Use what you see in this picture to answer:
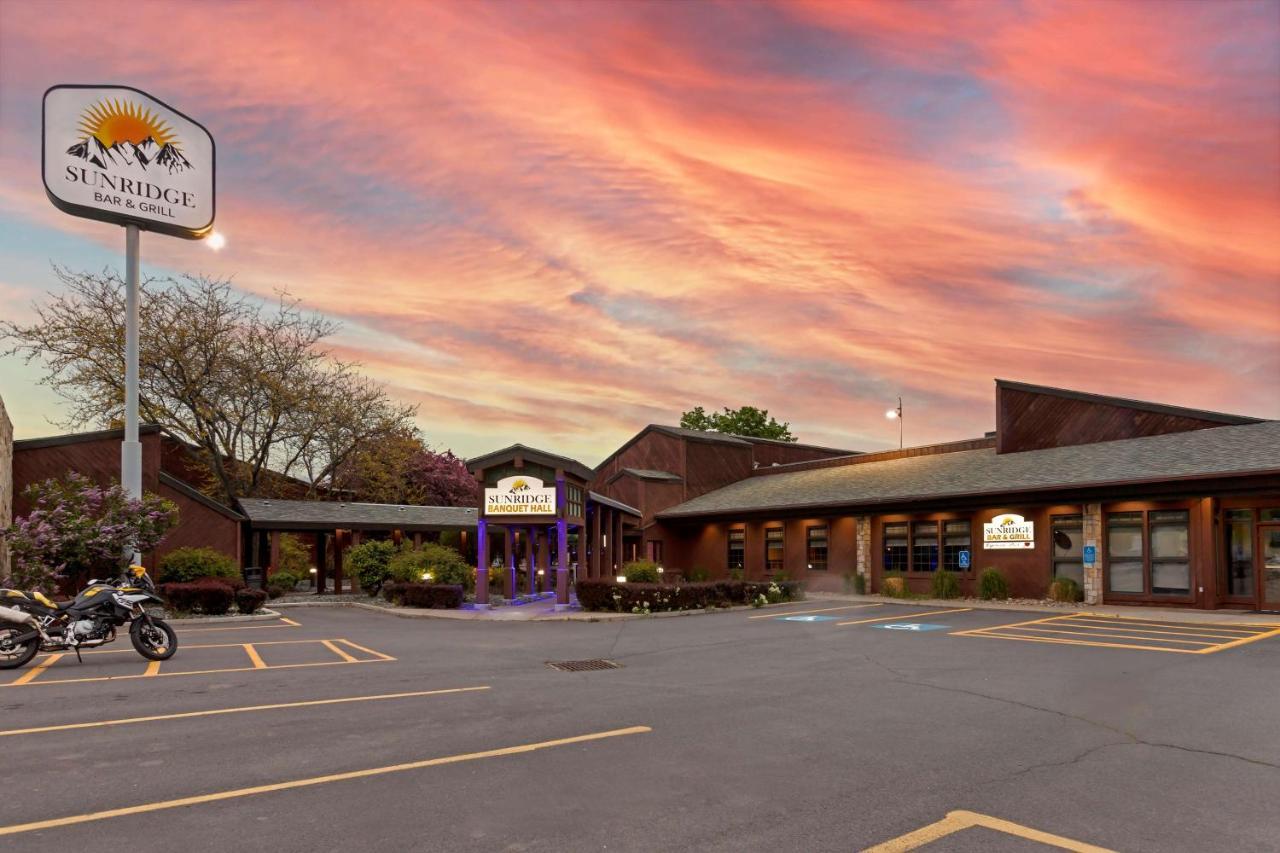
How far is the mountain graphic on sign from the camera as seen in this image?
22891mm

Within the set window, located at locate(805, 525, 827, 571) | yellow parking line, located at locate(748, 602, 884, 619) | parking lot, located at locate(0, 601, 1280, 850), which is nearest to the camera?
parking lot, located at locate(0, 601, 1280, 850)

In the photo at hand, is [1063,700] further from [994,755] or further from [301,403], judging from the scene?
[301,403]

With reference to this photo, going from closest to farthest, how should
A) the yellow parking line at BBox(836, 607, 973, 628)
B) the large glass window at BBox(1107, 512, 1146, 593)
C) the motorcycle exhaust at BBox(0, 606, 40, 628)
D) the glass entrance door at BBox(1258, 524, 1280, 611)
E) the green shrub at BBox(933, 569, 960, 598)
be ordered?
1. the motorcycle exhaust at BBox(0, 606, 40, 628)
2. the yellow parking line at BBox(836, 607, 973, 628)
3. the glass entrance door at BBox(1258, 524, 1280, 611)
4. the large glass window at BBox(1107, 512, 1146, 593)
5. the green shrub at BBox(933, 569, 960, 598)

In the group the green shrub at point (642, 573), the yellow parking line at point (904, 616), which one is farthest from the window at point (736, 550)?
the yellow parking line at point (904, 616)

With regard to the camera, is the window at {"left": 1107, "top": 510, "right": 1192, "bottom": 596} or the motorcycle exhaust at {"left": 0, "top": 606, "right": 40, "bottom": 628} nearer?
the motorcycle exhaust at {"left": 0, "top": 606, "right": 40, "bottom": 628}

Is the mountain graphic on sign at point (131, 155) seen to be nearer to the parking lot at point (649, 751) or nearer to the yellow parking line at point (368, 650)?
the parking lot at point (649, 751)

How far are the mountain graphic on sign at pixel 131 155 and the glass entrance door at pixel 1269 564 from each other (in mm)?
32244

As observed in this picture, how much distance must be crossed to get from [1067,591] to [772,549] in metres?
13.4

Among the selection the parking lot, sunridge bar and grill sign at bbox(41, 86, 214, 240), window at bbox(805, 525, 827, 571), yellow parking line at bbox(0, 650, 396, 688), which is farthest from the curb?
window at bbox(805, 525, 827, 571)

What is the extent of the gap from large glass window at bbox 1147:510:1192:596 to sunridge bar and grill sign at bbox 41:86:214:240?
29630 millimetres

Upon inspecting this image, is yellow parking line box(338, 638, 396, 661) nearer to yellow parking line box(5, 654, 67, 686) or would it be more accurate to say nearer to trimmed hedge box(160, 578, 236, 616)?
yellow parking line box(5, 654, 67, 686)

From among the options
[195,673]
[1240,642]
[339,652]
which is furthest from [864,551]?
[195,673]

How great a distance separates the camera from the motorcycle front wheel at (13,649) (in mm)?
12219

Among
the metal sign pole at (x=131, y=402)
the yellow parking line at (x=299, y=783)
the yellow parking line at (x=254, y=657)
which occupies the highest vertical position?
the metal sign pole at (x=131, y=402)
